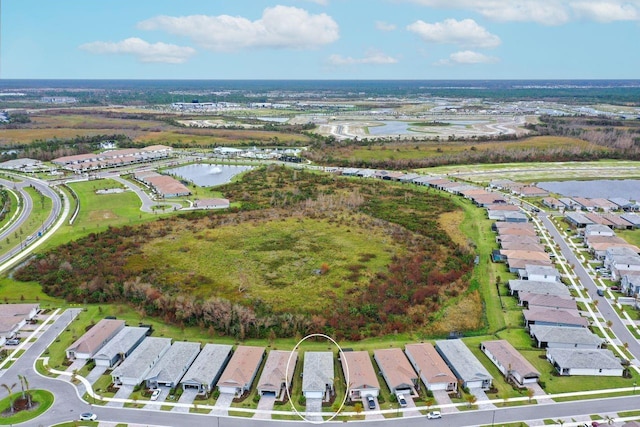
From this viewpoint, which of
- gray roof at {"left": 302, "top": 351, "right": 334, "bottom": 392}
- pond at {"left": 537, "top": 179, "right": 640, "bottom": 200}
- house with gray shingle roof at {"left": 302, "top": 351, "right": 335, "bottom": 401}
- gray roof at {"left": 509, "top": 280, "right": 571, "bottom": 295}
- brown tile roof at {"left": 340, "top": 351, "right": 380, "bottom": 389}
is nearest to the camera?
house with gray shingle roof at {"left": 302, "top": 351, "right": 335, "bottom": 401}

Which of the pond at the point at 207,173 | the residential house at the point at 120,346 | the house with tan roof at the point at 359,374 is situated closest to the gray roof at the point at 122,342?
the residential house at the point at 120,346

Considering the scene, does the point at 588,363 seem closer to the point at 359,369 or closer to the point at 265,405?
the point at 359,369

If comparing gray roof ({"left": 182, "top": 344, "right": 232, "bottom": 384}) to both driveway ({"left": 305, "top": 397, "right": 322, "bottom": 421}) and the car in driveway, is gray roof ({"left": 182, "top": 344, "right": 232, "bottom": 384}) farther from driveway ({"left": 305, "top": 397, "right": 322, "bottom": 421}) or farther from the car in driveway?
driveway ({"left": 305, "top": 397, "right": 322, "bottom": 421})

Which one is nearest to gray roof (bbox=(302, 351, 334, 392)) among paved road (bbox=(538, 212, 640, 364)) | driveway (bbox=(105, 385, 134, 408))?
driveway (bbox=(105, 385, 134, 408))

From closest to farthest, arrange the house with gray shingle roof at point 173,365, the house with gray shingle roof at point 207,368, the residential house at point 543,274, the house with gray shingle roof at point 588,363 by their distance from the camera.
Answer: the house with gray shingle roof at point 207,368 → the house with gray shingle roof at point 173,365 → the house with gray shingle roof at point 588,363 → the residential house at point 543,274

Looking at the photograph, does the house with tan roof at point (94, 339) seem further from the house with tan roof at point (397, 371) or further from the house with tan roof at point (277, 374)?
the house with tan roof at point (397, 371)
